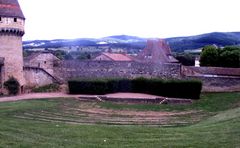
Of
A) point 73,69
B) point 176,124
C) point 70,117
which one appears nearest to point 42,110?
point 70,117

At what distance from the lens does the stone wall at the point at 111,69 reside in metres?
36.2

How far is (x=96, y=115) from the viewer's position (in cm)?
2358

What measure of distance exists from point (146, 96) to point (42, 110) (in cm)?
1087

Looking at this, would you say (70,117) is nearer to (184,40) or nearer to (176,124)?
(176,124)

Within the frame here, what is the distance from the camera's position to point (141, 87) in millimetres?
34844

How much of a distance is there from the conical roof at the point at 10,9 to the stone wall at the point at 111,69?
6.97 metres

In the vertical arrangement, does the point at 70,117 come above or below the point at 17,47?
below

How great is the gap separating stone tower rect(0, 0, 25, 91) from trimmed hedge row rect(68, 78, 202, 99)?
4.77 meters

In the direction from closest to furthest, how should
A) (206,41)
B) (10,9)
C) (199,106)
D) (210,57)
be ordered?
(199,106), (10,9), (210,57), (206,41)

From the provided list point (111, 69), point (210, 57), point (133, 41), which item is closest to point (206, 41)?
point (133, 41)

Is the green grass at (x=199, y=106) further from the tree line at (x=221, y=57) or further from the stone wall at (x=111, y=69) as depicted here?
the tree line at (x=221, y=57)

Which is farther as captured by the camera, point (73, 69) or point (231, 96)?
point (73, 69)

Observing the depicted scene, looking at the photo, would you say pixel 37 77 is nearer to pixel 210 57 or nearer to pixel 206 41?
pixel 210 57

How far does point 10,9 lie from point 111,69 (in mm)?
10325
